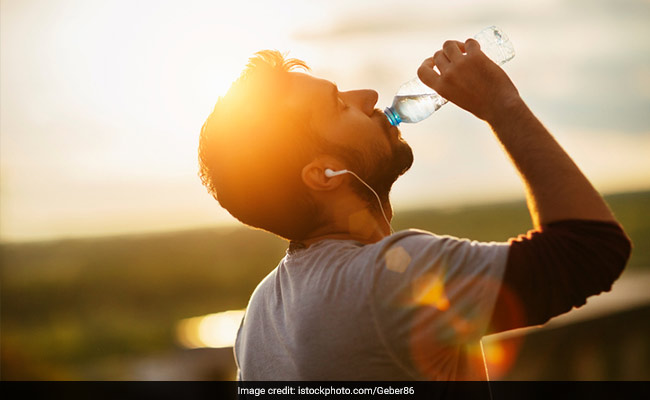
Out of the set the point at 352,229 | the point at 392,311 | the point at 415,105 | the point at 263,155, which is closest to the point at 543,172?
the point at 392,311

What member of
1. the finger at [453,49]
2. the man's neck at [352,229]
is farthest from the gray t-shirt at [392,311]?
the finger at [453,49]

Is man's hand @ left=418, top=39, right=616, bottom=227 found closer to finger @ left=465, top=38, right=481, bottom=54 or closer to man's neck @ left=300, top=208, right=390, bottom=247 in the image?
finger @ left=465, top=38, right=481, bottom=54

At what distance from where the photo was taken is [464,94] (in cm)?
134

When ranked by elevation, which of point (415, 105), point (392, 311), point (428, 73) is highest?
point (415, 105)

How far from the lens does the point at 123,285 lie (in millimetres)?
20469

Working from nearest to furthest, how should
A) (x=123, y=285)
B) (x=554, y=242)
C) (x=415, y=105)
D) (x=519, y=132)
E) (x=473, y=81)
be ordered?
(x=554, y=242) < (x=519, y=132) < (x=473, y=81) < (x=415, y=105) < (x=123, y=285)

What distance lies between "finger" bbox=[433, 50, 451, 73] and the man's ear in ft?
1.08

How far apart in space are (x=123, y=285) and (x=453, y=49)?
811 inches

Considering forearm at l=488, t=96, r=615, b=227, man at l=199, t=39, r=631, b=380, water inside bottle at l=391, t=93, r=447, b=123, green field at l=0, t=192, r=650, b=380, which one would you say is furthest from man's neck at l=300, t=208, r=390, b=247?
green field at l=0, t=192, r=650, b=380

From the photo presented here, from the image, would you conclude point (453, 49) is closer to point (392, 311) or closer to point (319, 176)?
point (319, 176)

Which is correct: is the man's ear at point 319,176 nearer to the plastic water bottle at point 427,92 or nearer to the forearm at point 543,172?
the forearm at point 543,172

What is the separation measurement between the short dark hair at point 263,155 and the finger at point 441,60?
0.34 metres

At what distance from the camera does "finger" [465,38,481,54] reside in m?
1.35
